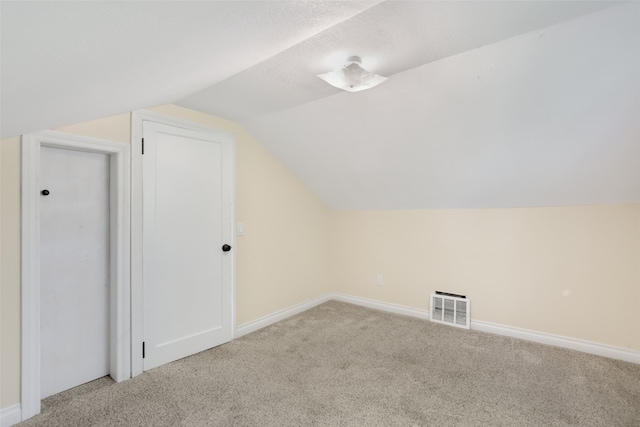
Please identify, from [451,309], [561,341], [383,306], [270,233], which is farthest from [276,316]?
[561,341]

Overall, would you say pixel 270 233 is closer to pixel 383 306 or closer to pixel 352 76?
pixel 383 306

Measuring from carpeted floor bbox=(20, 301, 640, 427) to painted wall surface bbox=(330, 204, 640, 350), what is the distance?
32 centimetres

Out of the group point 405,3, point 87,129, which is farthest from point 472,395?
point 87,129

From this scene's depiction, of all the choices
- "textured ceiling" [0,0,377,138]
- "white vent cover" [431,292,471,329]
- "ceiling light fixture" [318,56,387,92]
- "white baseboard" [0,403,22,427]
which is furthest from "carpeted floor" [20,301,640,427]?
"ceiling light fixture" [318,56,387,92]

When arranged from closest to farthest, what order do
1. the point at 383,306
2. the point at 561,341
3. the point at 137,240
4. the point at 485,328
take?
the point at 137,240 → the point at 561,341 → the point at 485,328 → the point at 383,306

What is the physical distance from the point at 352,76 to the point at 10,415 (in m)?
2.80

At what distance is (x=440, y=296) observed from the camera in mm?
3365

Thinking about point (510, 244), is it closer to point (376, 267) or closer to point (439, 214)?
point (439, 214)

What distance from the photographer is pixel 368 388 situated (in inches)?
84.4

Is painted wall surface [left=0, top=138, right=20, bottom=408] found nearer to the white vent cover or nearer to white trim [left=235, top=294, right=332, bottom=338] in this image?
white trim [left=235, top=294, right=332, bottom=338]

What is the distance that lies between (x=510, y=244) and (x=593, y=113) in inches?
56.7

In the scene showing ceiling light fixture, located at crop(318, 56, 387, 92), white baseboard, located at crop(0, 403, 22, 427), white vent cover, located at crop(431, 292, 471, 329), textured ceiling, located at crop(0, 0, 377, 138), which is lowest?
white baseboard, located at crop(0, 403, 22, 427)

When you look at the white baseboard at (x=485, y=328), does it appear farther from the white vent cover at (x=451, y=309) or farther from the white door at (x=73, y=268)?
the white door at (x=73, y=268)

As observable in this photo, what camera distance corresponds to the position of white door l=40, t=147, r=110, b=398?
2072 mm
